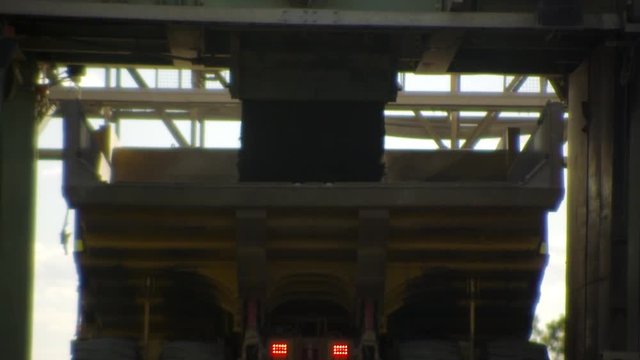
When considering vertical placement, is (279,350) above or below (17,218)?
below

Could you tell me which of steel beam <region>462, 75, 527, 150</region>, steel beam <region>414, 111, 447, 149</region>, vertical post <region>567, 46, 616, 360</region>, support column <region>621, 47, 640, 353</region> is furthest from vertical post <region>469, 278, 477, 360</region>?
steel beam <region>414, 111, 447, 149</region>

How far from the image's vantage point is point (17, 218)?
62.8ft

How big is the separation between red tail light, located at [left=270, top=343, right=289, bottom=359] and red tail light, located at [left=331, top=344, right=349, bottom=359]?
428 millimetres

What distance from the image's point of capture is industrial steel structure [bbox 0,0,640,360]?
52.7 feet

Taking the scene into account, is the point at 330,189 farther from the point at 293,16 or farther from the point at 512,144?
the point at 512,144

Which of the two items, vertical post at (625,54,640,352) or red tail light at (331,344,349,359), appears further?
vertical post at (625,54,640,352)

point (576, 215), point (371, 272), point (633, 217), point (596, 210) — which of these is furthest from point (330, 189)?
point (576, 215)

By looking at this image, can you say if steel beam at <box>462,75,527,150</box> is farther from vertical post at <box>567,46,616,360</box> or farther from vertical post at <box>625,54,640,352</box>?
vertical post at <box>625,54,640,352</box>

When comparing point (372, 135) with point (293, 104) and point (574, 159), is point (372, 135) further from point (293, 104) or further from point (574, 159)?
point (574, 159)

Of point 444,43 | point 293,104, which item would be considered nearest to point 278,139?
point 293,104

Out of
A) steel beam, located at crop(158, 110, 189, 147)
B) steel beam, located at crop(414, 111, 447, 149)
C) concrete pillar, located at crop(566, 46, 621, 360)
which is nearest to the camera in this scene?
concrete pillar, located at crop(566, 46, 621, 360)

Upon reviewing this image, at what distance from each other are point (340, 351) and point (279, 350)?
56cm

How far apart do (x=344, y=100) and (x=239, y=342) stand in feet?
8.54

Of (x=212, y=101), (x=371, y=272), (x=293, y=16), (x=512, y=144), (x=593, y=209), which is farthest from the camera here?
(x=212, y=101)
